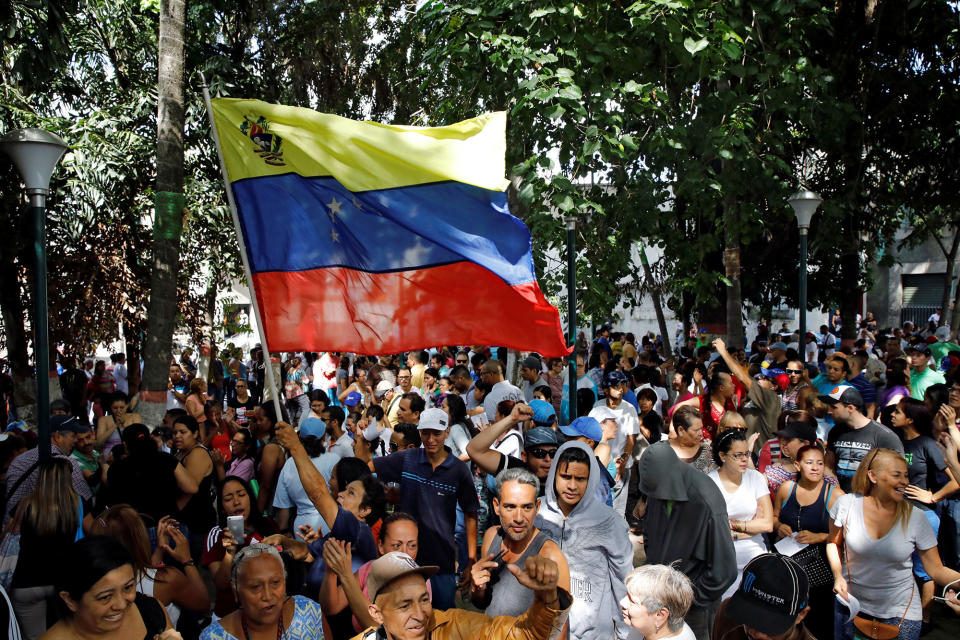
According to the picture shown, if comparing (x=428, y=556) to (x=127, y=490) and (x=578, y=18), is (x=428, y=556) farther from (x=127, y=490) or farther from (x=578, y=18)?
(x=578, y=18)

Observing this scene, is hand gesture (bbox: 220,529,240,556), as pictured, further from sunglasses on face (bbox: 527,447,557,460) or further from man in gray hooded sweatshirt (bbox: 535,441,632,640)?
sunglasses on face (bbox: 527,447,557,460)

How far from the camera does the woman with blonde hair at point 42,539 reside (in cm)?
433

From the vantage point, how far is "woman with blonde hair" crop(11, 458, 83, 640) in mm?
4328

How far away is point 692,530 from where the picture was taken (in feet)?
15.9

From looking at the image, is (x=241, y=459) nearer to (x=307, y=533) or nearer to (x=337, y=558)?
(x=307, y=533)

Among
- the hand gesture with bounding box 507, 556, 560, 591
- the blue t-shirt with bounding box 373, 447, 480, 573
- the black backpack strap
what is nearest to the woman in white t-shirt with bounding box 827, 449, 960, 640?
the blue t-shirt with bounding box 373, 447, 480, 573

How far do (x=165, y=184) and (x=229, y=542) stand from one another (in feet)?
14.2

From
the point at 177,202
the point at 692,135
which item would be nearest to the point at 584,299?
the point at 692,135

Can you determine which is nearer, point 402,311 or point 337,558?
point 337,558

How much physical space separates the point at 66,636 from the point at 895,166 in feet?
53.3

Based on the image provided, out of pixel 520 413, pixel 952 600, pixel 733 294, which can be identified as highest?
pixel 733 294

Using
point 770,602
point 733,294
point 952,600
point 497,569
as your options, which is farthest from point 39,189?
point 733,294

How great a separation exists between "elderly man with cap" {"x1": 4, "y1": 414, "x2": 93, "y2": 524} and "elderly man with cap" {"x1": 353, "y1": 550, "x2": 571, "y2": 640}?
2.56 meters

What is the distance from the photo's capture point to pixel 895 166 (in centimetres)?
1608
